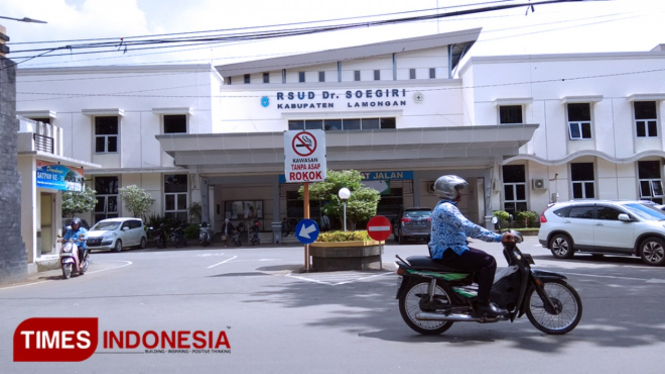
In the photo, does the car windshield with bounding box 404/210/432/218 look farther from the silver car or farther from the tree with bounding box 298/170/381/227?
the tree with bounding box 298/170/381/227

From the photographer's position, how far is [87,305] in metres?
9.02

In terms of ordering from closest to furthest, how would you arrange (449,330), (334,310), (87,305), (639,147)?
1. (449,330)
2. (334,310)
3. (87,305)
4. (639,147)

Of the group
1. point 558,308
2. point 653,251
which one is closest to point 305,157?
point 558,308

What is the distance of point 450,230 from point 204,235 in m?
21.3

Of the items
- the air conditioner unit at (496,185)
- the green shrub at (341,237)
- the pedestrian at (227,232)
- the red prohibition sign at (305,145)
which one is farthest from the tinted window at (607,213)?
the pedestrian at (227,232)

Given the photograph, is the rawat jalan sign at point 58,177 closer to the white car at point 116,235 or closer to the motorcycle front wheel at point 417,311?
the white car at point 116,235

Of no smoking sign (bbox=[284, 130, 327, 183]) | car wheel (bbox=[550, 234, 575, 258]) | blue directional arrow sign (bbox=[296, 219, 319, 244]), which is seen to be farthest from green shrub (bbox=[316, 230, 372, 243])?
car wheel (bbox=[550, 234, 575, 258])

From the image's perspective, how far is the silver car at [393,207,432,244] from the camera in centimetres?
2197

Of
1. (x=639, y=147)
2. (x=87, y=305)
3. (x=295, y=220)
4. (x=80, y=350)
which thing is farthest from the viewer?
(x=295, y=220)

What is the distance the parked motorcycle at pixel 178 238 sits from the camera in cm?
2567

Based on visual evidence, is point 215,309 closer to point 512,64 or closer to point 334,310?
point 334,310

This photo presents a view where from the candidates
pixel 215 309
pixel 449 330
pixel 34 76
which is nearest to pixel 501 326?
pixel 449 330

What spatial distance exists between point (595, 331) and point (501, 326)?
1085mm

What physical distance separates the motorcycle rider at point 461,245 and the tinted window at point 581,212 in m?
9.84
